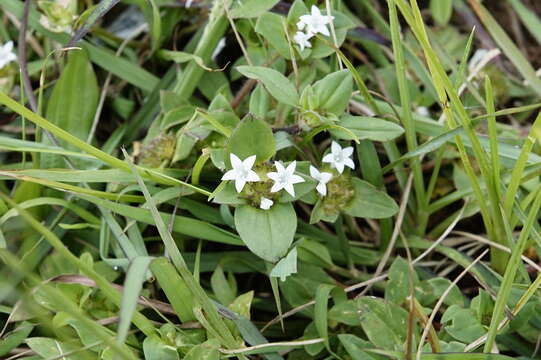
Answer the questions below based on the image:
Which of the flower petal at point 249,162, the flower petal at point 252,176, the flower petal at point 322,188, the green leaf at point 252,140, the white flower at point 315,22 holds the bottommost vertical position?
the flower petal at point 322,188

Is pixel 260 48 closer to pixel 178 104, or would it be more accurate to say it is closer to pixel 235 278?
pixel 178 104

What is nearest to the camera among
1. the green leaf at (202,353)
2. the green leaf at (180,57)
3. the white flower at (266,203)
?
the green leaf at (202,353)

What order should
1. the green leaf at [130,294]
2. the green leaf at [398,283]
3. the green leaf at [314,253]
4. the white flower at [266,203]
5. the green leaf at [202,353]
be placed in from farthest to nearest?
the green leaf at [314,253] < the green leaf at [398,283] < the white flower at [266,203] < the green leaf at [202,353] < the green leaf at [130,294]

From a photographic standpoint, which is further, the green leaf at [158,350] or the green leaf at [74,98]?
the green leaf at [74,98]

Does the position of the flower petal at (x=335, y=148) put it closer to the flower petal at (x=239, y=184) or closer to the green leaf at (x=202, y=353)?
the flower petal at (x=239, y=184)

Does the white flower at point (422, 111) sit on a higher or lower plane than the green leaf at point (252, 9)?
lower

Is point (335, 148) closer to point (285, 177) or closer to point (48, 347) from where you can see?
point (285, 177)

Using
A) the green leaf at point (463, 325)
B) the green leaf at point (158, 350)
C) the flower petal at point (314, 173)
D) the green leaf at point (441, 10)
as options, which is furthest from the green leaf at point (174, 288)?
the green leaf at point (441, 10)
